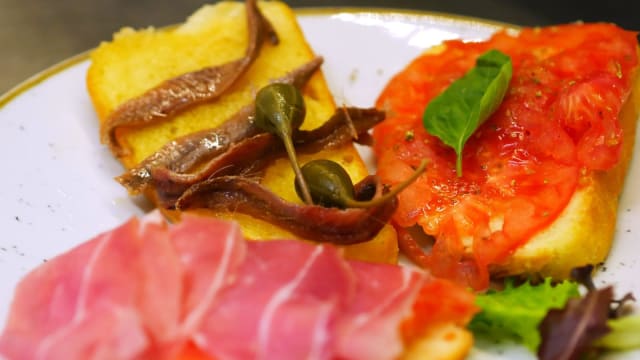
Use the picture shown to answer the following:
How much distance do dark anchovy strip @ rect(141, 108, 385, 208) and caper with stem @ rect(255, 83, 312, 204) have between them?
60mm

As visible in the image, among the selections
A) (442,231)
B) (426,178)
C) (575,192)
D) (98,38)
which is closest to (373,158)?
(426,178)

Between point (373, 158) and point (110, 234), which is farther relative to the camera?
point (373, 158)

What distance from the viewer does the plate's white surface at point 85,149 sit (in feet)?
9.68

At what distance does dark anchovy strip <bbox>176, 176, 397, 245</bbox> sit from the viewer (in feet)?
8.56

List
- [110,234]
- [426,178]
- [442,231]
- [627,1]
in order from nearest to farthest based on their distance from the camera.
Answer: [110,234], [442,231], [426,178], [627,1]

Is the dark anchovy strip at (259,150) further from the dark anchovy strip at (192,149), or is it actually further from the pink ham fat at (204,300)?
the pink ham fat at (204,300)

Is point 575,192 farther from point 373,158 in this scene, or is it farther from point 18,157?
point 18,157

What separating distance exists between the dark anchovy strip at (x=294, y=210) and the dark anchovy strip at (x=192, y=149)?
24cm

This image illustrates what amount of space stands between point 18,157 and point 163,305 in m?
1.56

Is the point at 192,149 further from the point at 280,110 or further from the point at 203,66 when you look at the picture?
the point at 203,66

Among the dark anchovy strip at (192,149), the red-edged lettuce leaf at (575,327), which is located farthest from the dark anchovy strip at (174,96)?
the red-edged lettuce leaf at (575,327)

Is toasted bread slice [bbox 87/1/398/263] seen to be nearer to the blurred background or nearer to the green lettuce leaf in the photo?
the green lettuce leaf

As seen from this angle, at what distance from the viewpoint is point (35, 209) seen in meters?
3.12

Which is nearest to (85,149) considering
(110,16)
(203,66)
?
(203,66)
